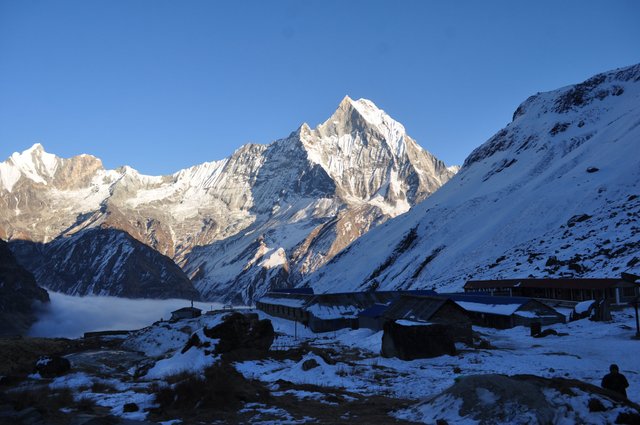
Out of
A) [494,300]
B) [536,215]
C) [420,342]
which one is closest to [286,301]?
[494,300]

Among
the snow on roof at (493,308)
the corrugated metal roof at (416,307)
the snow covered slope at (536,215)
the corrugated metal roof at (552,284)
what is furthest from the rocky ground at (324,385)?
the snow covered slope at (536,215)

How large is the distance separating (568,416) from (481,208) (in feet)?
448

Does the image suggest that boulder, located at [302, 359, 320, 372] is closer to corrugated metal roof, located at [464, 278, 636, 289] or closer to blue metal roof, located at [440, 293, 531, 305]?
blue metal roof, located at [440, 293, 531, 305]

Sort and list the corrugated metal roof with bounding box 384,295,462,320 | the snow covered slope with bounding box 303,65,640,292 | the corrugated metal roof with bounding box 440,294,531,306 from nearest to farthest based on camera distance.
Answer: the corrugated metal roof with bounding box 384,295,462,320 < the corrugated metal roof with bounding box 440,294,531,306 < the snow covered slope with bounding box 303,65,640,292

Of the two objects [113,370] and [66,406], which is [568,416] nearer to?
[66,406]

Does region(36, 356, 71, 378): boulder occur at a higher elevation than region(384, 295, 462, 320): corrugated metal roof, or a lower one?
lower

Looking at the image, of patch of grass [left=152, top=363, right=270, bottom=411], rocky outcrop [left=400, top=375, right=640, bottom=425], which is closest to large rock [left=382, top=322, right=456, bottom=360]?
patch of grass [left=152, top=363, right=270, bottom=411]

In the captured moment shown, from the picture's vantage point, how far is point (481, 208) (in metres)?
145

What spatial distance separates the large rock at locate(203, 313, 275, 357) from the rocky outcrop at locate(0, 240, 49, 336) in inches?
6030

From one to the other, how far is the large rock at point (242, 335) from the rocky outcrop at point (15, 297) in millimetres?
153157

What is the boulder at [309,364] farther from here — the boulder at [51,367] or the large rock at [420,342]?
the boulder at [51,367]

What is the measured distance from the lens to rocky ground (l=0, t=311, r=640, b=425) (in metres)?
14.5

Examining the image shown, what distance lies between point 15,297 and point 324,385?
18842 centimetres

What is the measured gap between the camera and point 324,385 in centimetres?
2298
